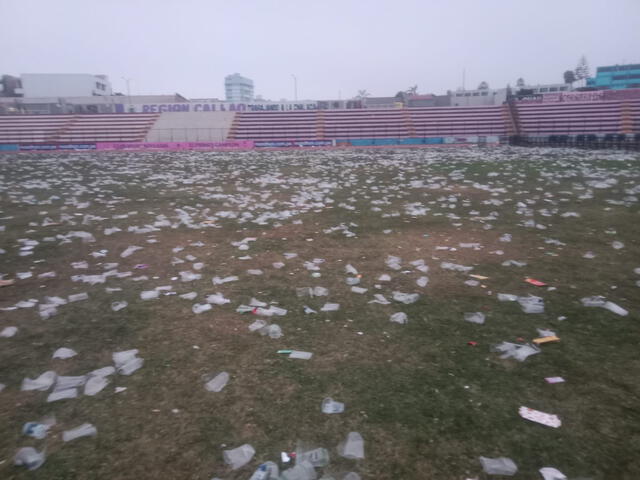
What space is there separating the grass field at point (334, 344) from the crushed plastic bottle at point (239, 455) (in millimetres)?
32

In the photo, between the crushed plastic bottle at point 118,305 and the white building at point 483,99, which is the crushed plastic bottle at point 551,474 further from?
the white building at point 483,99

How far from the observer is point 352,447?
2227 millimetres

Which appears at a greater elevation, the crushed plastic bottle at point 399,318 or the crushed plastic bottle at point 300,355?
the crushed plastic bottle at point 399,318

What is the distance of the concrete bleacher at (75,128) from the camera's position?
36.3 meters

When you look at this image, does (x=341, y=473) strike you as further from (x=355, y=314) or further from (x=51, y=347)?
(x=51, y=347)

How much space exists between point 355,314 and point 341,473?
1.85m

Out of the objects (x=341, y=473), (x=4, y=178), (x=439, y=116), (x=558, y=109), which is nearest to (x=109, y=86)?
(x=439, y=116)

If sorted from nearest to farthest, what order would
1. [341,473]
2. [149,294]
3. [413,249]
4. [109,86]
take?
[341,473] < [149,294] < [413,249] < [109,86]

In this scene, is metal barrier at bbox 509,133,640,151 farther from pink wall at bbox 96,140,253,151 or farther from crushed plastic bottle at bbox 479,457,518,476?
crushed plastic bottle at bbox 479,457,518,476

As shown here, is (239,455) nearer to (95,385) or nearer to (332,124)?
(95,385)

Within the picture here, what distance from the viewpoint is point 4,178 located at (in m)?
14.1

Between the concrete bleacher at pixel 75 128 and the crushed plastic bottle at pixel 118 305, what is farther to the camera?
the concrete bleacher at pixel 75 128

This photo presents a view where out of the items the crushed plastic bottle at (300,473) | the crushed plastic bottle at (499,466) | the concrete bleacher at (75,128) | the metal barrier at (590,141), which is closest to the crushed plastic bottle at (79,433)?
the crushed plastic bottle at (300,473)

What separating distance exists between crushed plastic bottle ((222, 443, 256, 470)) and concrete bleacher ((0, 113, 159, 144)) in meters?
39.1
